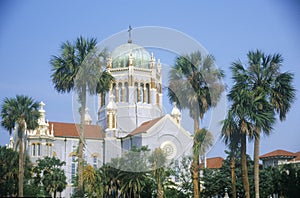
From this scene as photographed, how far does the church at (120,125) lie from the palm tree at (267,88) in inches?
1135

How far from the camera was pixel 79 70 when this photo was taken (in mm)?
33062

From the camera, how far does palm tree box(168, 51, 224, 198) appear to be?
106 ft

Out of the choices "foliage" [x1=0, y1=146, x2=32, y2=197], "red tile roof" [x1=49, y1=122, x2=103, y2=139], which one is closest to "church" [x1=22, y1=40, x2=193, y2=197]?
"red tile roof" [x1=49, y1=122, x2=103, y2=139]

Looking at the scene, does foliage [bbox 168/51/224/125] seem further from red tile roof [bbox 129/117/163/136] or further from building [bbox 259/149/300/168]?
building [bbox 259/149/300/168]

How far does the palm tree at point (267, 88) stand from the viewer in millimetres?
30641

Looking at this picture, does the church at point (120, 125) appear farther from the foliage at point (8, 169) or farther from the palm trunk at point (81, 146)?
the palm trunk at point (81, 146)

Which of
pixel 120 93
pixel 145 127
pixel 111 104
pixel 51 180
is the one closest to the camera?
pixel 51 180

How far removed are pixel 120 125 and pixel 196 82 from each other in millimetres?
36057

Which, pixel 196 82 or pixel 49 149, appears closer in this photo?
pixel 196 82

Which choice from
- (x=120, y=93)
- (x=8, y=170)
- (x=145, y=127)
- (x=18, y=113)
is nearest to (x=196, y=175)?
(x=18, y=113)

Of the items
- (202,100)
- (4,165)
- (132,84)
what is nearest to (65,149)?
(132,84)

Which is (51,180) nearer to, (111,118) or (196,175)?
(111,118)

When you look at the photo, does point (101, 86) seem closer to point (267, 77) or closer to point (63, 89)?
point (63, 89)

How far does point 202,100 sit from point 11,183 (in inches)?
701
